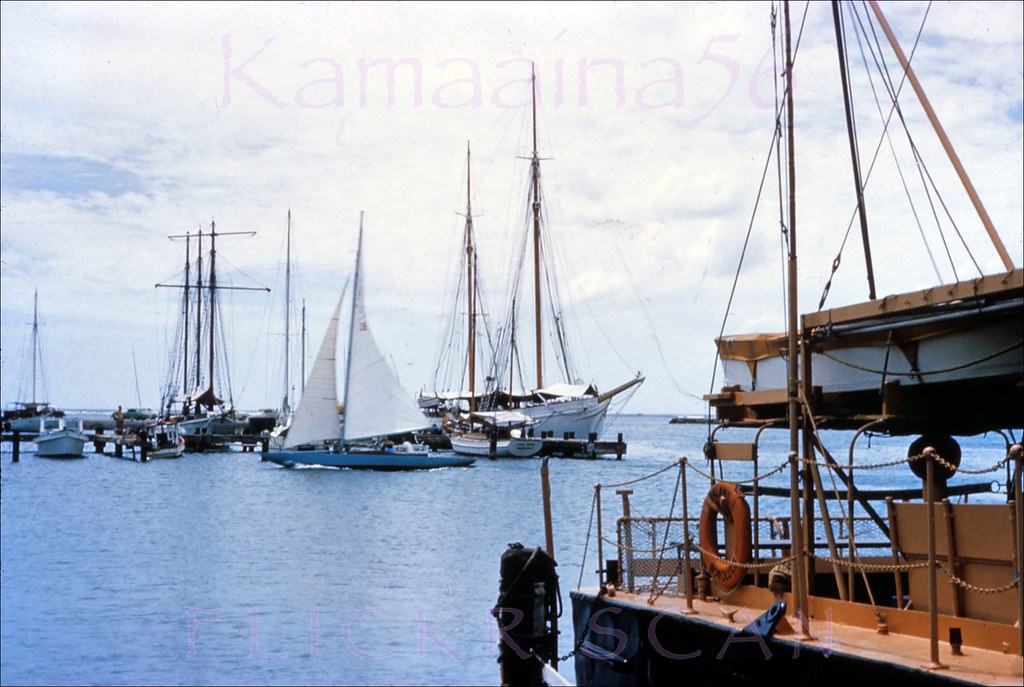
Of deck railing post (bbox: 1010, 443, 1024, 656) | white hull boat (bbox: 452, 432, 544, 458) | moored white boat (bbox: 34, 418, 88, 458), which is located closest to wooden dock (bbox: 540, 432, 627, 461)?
white hull boat (bbox: 452, 432, 544, 458)

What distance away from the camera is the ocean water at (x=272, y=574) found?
73.2 feet

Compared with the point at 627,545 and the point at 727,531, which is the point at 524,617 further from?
the point at 627,545

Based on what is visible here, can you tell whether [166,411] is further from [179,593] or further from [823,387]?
[823,387]

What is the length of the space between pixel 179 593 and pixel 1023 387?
2584cm

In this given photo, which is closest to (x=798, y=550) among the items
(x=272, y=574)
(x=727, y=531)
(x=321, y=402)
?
(x=727, y=531)

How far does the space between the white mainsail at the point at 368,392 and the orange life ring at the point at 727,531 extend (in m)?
58.7

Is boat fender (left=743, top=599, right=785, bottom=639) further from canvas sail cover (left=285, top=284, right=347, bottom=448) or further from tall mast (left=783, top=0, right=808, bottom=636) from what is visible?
canvas sail cover (left=285, top=284, right=347, bottom=448)

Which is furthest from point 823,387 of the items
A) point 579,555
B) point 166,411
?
point 166,411

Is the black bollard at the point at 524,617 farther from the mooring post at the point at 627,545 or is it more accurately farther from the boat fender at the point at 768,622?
the mooring post at the point at 627,545

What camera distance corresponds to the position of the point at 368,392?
7100 cm

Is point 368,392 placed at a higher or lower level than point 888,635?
higher

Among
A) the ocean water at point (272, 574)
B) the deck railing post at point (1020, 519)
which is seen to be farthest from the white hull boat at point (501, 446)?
the deck railing post at point (1020, 519)

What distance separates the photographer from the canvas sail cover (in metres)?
70.8

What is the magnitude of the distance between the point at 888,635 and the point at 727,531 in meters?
2.62
